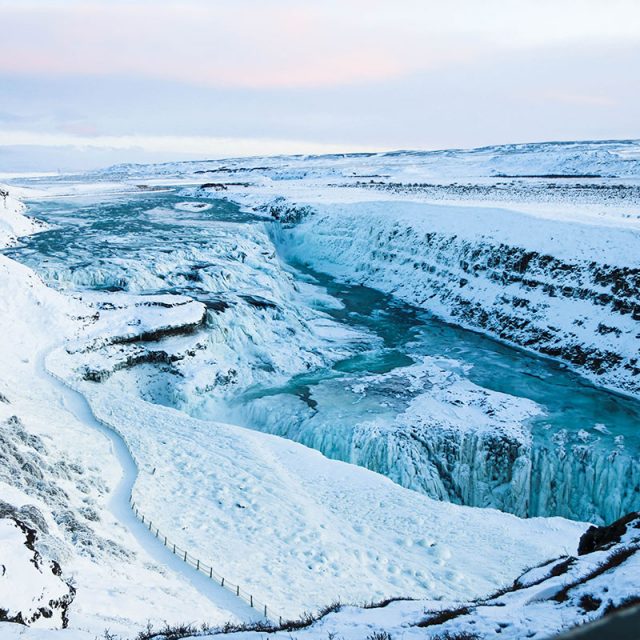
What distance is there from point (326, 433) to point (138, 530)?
967 centimetres

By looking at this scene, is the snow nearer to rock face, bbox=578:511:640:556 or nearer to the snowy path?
rock face, bbox=578:511:640:556

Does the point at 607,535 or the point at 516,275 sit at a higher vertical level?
the point at 516,275

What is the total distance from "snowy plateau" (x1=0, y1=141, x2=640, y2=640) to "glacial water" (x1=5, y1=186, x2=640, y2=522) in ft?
0.38

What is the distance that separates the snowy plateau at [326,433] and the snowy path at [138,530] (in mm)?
70

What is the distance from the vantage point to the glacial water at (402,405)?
832 inches

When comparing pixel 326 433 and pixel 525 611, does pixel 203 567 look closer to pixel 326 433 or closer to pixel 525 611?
pixel 525 611

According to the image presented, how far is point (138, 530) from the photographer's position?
50.4ft

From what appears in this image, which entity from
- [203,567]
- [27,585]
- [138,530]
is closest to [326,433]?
[138,530]

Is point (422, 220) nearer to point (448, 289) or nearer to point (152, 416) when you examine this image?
point (448, 289)

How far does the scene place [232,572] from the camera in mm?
14133

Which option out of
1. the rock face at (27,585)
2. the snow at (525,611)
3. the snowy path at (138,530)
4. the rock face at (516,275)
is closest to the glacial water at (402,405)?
the rock face at (516,275)

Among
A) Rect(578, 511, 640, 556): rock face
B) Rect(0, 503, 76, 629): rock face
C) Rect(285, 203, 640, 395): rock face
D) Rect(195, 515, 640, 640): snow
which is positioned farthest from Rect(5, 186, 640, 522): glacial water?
Rect(0, 503, 76, 629): rock face

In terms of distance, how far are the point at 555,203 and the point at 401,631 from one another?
53.4m

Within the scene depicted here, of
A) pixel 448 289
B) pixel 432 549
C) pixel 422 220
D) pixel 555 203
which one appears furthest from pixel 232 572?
pixel 555 203
